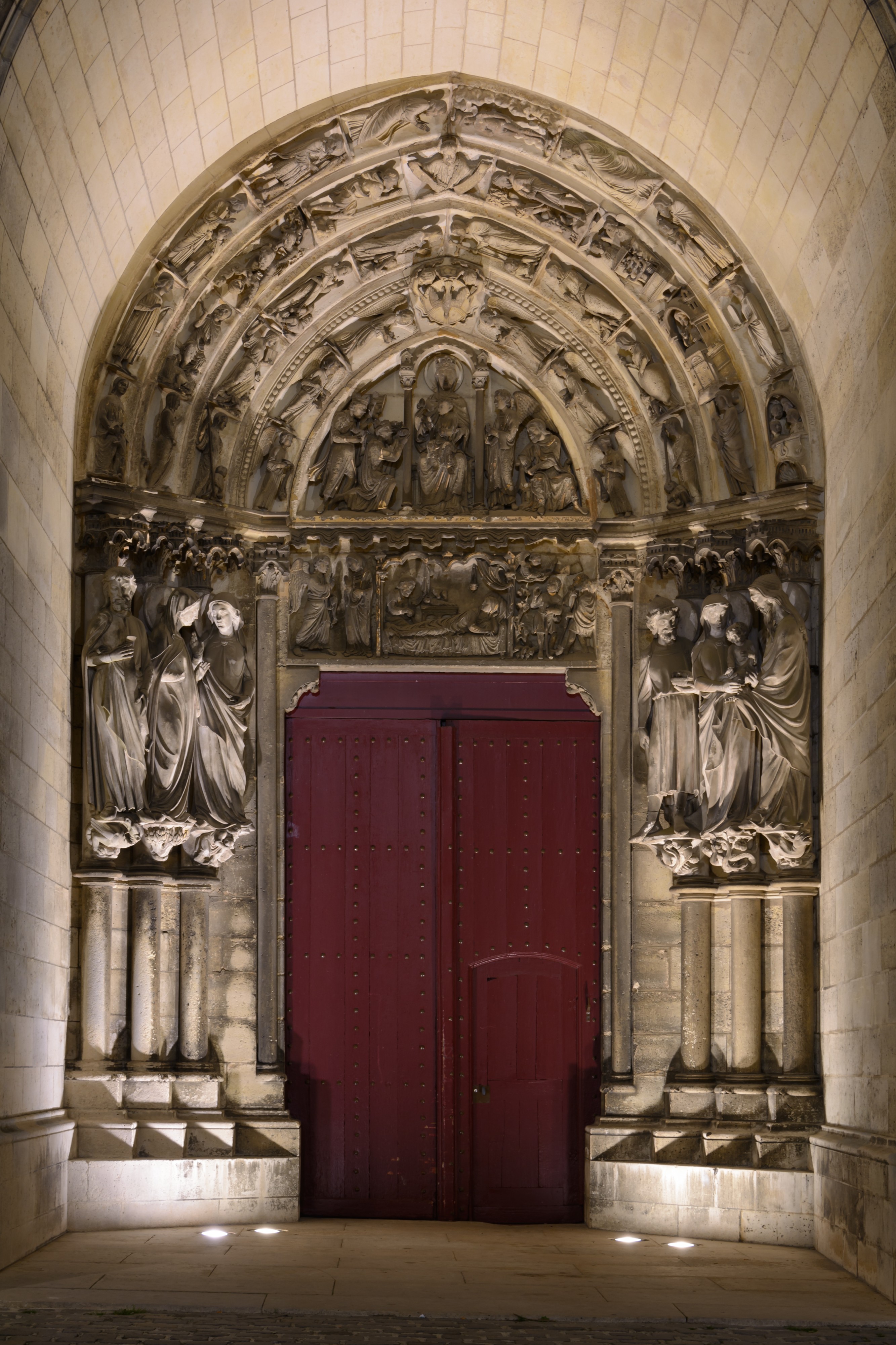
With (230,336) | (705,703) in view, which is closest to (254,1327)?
(705,703)

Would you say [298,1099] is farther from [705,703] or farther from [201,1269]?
[705,703]

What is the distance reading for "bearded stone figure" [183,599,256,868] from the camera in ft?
30.7

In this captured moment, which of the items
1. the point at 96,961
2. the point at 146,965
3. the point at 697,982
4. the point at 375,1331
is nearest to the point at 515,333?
the point at 697,982

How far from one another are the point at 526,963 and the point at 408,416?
339cm

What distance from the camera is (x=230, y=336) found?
32.2 feet

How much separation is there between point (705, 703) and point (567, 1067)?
2.27m

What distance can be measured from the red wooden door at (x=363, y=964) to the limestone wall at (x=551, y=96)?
4.70 feet

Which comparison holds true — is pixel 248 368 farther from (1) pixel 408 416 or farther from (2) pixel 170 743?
(2) pixel 170 743

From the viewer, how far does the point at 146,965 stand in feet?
30.0

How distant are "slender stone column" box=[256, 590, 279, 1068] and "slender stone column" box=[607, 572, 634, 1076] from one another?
195 cm

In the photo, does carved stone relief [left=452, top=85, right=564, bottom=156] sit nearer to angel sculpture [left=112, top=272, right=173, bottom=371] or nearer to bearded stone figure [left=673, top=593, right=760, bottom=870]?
angel sculpture [left=112, top=272, right=173, bottom=371]

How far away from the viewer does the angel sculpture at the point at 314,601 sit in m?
9.98

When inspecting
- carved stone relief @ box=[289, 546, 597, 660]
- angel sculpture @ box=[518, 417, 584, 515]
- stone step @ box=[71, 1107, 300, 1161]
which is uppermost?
angel sculpture @ box=[518, 417, 584, 515]

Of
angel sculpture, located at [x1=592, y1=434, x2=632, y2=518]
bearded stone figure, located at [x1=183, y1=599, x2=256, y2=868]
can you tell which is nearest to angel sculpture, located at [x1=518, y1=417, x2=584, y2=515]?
angel sculpture, located at [x1=592, y1=434, x2=632, y2=518]
